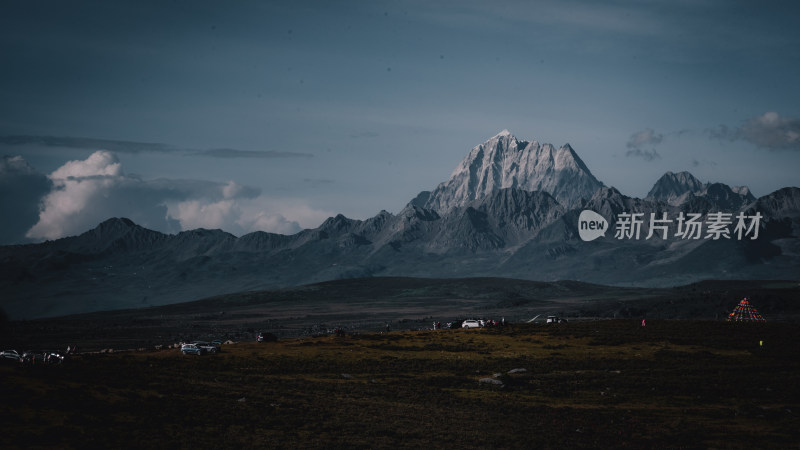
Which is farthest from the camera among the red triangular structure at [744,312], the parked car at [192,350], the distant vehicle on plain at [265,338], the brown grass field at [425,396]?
the red triangular structure at [744,312]

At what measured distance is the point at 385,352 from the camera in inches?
3465

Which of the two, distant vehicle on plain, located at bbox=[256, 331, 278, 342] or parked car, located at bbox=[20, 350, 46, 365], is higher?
parked car, located at bbox=[20, 350, 46, 365]

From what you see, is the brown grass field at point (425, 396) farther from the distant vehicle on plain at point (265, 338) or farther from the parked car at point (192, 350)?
the distant vehicle on plain at point (265, 338)

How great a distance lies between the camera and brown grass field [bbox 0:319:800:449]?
44438 millimetres

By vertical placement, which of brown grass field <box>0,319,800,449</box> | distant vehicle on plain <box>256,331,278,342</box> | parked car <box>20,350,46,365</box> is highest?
parked car <box>20,350,46,365</box>

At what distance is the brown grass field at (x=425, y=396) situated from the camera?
146 feet

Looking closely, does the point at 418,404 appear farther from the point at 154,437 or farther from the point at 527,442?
the point at 154,437

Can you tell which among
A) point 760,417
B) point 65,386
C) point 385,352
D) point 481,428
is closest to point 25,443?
point 65,386

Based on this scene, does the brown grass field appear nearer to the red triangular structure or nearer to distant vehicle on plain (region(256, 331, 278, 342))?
distant vehicle on plain (region(256, 331, 278, 342))

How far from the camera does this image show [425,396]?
2413 inches

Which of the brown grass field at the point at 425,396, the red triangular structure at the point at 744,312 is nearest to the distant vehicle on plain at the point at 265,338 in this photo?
the brown grass field at the point at 425,396

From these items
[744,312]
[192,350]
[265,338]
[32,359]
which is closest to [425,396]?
[192,350]

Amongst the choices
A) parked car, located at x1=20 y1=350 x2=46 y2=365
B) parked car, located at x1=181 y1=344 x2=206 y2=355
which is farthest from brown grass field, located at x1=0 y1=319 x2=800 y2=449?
parked car, located at x1=20 y1=350 x2=46 y2=365

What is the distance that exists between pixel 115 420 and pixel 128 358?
3042cm
